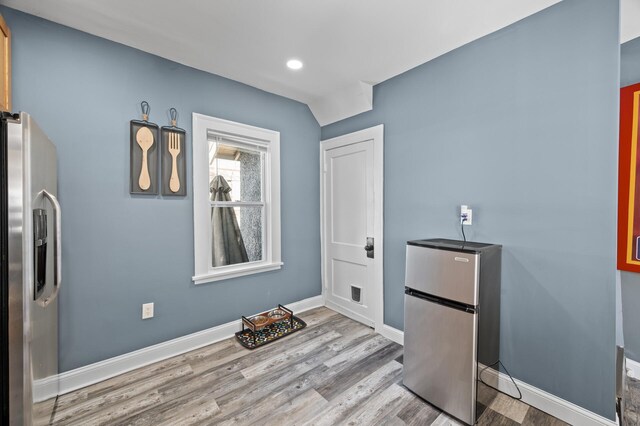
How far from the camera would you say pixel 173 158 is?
7.62ft

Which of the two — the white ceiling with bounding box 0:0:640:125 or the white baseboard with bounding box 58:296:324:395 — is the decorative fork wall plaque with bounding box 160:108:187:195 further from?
the white baseboard with bounding box 58:296:324:395

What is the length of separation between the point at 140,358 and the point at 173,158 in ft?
5.48

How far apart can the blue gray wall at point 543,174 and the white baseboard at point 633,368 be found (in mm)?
1018

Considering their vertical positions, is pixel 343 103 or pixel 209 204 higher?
pixel 343 103

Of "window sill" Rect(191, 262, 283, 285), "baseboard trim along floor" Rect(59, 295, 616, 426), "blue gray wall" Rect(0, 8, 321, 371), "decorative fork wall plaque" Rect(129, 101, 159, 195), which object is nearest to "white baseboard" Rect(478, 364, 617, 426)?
"baseboard trim along floor" Rect(59, 295, 616, 426)

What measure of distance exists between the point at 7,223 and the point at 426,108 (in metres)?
2.70

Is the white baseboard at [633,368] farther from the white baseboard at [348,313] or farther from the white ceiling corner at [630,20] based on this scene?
the white baseboard at [348,313]

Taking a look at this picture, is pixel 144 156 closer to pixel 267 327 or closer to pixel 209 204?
pixel 209 204

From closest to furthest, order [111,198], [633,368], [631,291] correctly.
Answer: [633,368] < [631,291] < [111,198]

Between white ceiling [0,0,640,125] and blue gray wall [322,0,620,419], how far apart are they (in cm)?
23

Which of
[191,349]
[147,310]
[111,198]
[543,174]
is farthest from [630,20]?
[191,349]

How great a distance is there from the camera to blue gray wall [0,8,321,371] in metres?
1.86

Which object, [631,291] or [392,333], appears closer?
[631,291]

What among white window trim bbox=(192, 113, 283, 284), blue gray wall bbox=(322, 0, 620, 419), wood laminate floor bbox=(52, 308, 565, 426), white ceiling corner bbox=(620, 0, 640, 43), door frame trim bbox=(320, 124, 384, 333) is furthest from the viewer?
door frame trim bbox=(320, 124, 384, 333)
